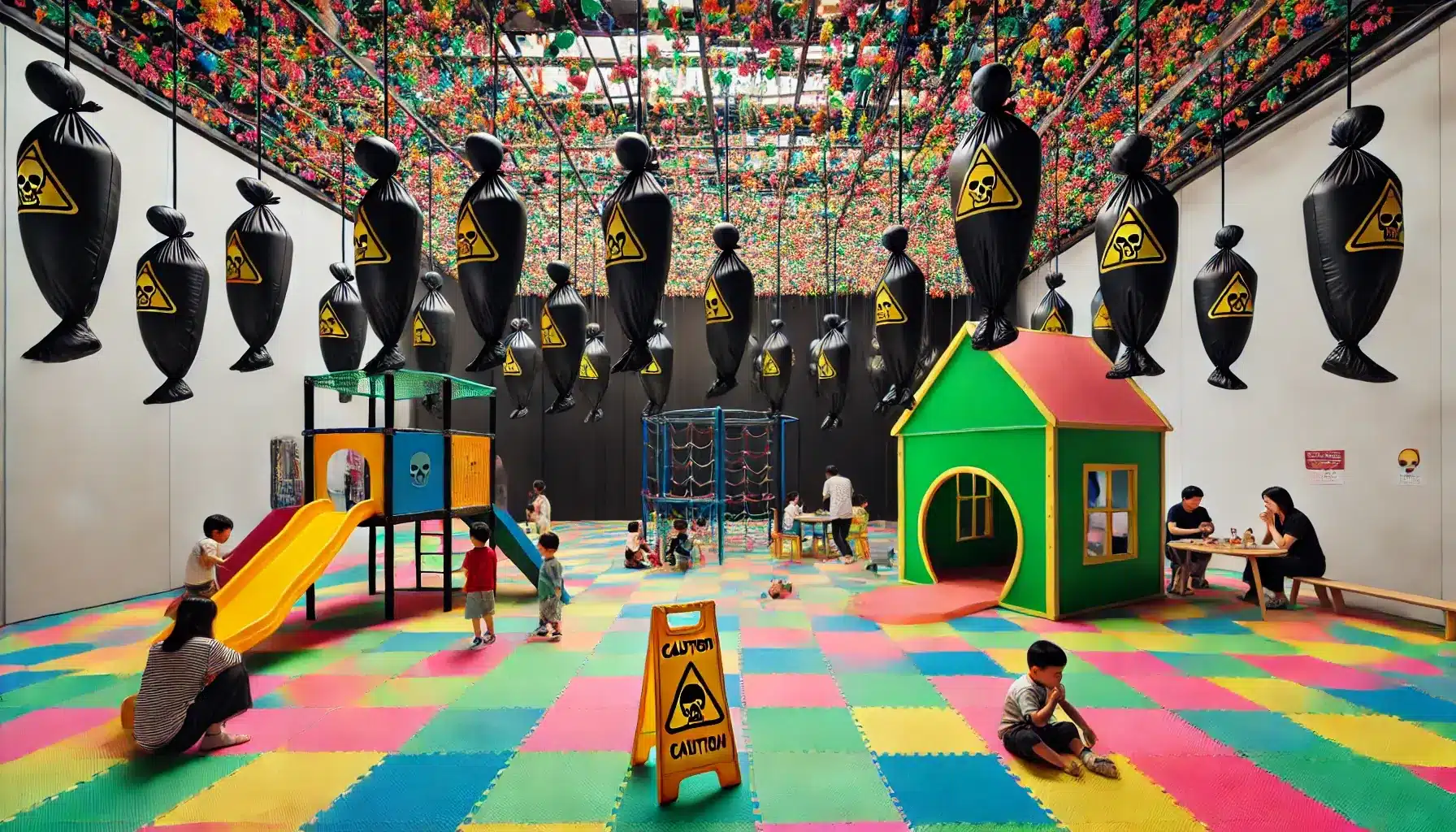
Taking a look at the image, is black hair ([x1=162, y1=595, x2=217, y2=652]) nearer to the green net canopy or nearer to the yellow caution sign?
the yellow caution sign

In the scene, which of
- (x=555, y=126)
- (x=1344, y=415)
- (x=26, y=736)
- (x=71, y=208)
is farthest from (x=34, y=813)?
(x=1344, y=415)

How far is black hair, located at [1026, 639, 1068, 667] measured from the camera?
3.58m

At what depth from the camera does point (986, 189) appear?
2.63 meters

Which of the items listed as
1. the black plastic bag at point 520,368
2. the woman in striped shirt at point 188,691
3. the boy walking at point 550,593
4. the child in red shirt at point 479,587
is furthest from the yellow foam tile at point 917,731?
the black plastic bag at point 520,368

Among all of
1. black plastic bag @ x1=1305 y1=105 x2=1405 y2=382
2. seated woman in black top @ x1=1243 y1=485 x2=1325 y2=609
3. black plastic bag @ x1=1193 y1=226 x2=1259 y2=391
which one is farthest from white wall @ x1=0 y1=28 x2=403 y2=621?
Answer: seated woman in black top @ x1=1243 y1=485 x2=1325 y2=609

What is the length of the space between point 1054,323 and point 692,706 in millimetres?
5666

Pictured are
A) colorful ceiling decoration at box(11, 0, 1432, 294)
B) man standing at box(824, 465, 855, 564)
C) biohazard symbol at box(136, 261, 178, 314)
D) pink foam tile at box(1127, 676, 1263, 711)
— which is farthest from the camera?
man standing at box(824, 465, 855, 564)

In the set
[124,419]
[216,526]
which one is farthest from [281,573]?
[124,419]

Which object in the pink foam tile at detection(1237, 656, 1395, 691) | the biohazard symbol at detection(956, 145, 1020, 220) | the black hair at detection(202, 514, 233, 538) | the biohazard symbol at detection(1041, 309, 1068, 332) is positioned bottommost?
the pink foam tile at detection(1237, 656, 1395, 691)

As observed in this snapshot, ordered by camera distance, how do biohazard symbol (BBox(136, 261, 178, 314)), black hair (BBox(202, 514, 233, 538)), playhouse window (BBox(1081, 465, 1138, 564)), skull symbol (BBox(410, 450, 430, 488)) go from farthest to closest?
skull symbol (BBox(410, 450, 430, 488)) < playhouse window (BBox(1081, 465, 1138, 564)) < black hair (BBox(202, 514, 233, 538)) < biohazard symbol (BBox(136, 261, 178, 314))

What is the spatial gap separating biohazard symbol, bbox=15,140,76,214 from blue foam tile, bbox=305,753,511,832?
2.63 meters

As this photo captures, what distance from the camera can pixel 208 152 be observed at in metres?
8.91

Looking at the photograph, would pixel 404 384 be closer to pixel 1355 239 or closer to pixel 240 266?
pixel 240 266

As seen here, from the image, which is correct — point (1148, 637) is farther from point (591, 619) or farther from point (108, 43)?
point (108, 43)
